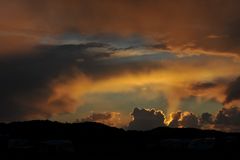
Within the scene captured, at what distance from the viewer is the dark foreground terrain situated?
87875mm

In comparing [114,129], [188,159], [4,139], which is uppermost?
[114,129]

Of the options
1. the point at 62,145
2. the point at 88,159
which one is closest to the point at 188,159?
the point at 88,159

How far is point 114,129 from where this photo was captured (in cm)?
19925

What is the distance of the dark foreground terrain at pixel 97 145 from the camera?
87.9 metres

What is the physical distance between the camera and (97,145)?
13412 centimetres

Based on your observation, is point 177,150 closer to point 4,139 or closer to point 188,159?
point 188,159

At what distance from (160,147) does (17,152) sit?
34285 mm

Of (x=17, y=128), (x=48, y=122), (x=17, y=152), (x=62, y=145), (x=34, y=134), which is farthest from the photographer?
(x=48, y=122)

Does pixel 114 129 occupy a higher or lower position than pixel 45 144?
higher

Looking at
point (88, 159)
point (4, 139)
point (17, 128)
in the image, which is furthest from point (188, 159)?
point (17, 128)

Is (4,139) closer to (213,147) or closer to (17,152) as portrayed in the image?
(17,152)

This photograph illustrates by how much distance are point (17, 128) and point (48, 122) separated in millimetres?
15601

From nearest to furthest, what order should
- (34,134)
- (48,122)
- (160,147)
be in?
(160,147), (34,134), (48,122)

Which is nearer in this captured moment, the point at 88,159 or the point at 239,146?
the point at 88,159
